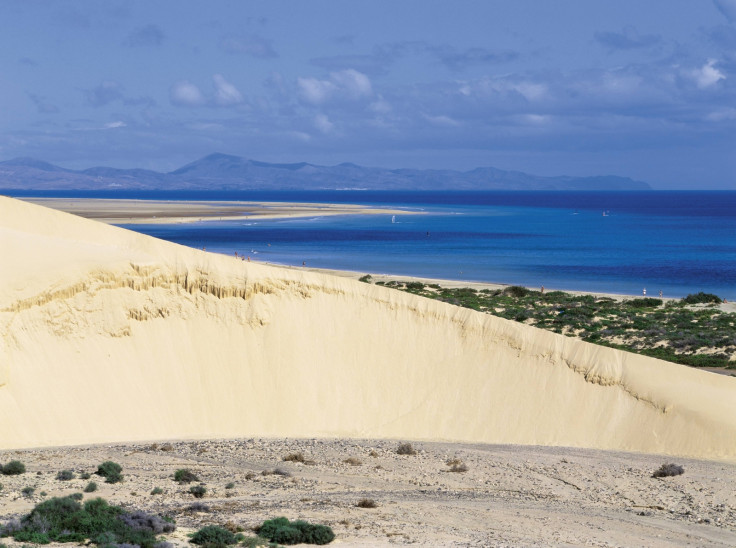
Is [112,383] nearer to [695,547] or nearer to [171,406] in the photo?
[171,406]

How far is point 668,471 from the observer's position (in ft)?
60.7

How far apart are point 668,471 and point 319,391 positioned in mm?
8783

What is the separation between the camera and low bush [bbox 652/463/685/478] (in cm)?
1848

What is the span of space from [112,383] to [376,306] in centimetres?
743

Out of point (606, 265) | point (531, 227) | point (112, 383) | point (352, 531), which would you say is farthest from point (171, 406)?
point (531, 227)

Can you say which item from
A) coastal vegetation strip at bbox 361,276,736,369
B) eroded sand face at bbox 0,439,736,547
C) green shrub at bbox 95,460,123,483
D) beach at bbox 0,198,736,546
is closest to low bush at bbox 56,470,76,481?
eroded sand face at bbox 0,439,736,547

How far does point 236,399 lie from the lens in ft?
73.3

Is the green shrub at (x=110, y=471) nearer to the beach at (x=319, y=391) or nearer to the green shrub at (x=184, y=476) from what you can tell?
the beach at (x=319, y=391)

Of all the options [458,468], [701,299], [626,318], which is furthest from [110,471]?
[701,299]

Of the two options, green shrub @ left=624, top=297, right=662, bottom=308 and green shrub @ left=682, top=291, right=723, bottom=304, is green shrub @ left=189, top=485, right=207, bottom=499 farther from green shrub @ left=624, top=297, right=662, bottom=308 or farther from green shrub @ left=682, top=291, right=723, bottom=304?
green shrub @ left=682, top=291, right=723, bottom=304

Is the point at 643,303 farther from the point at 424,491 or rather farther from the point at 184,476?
the point at 184,476

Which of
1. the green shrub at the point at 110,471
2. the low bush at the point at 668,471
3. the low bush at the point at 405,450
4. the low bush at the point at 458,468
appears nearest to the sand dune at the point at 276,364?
the low bush at the point at 405,450

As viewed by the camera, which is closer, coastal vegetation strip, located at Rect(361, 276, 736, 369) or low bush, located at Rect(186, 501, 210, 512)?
low bush, located at Rect(186, 501, 210, 512)

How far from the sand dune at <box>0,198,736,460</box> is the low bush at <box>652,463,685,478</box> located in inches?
140
